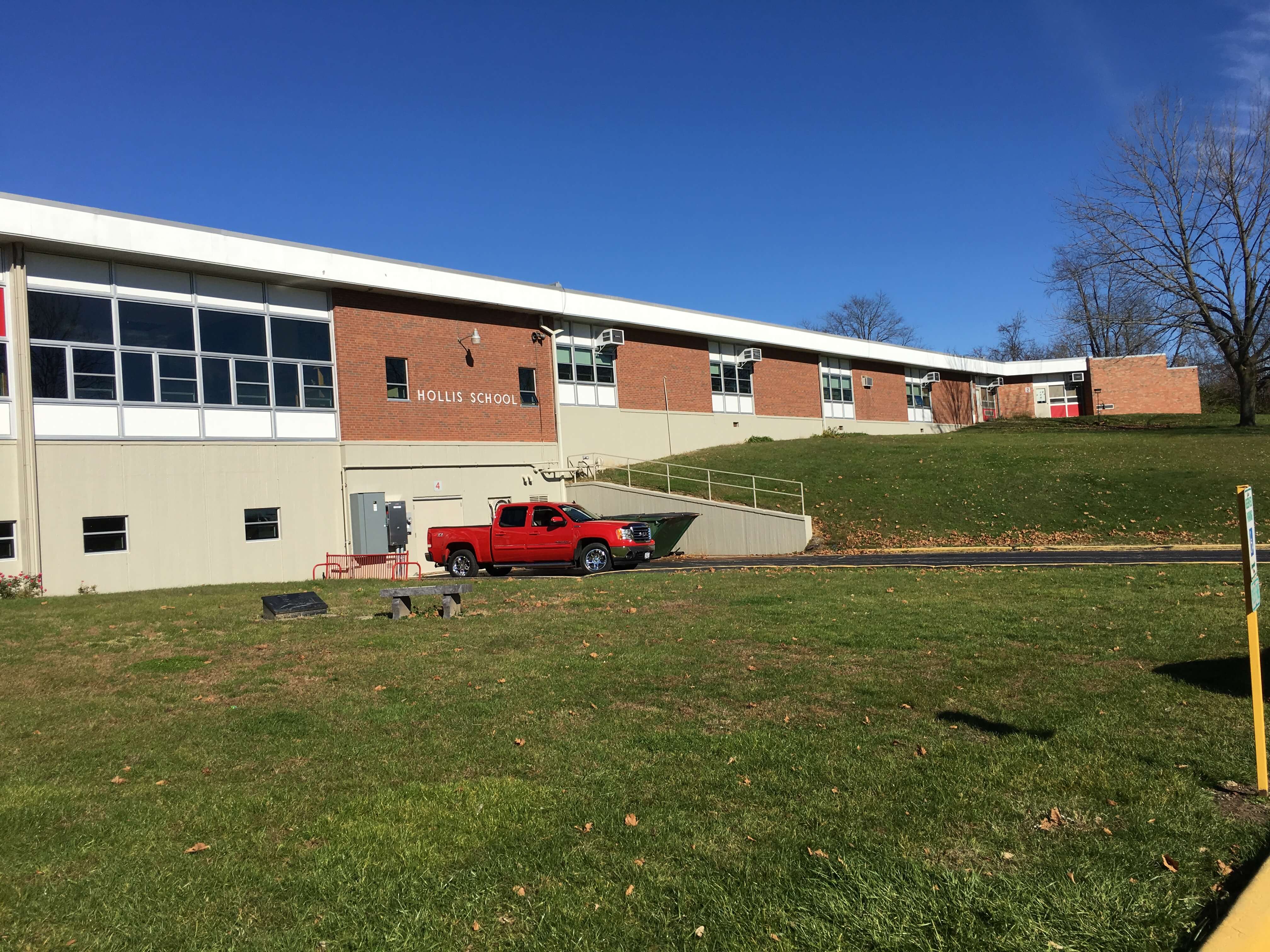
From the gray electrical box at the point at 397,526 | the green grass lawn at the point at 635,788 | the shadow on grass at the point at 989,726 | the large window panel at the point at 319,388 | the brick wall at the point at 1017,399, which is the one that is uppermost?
the brick wall at the point at 1017,399

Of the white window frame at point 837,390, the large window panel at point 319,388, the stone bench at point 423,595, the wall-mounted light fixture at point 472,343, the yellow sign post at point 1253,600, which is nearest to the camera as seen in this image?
the yellow sign post at point 1253,600

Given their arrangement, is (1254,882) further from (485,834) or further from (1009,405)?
(1009,405)

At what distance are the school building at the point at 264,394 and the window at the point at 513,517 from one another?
5635 mm

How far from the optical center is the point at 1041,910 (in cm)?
390

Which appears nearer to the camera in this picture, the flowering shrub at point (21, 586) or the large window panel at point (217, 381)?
the flowering shrub at point (21, 586)

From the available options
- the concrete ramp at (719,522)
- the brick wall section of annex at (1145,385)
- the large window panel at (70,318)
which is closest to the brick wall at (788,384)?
the concrete ramp at (719,522)

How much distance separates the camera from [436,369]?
29.0 meters

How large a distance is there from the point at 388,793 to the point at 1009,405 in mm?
66673

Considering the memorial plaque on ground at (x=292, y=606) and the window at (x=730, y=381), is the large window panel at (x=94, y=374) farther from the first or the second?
the window at (x=730, y=381)

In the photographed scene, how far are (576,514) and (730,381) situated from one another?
2068 cm

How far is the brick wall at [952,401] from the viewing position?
191 ft

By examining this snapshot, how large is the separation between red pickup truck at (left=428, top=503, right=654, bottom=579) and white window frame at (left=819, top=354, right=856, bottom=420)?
2747 centimetres

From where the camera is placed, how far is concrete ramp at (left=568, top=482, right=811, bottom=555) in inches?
1037

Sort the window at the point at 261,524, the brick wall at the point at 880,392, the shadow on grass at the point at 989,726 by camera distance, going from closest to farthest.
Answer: the shadow on grass at the point at 989,726
the window at the point at 261,524
the brick wall at the point at 880,392
